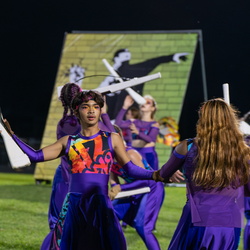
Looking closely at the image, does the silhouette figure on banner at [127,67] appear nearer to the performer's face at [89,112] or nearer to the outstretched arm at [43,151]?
the performer's face at [89,112]

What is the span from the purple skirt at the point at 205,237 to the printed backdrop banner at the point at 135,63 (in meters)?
14.2

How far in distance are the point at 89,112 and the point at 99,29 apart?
A: 90.9 feet

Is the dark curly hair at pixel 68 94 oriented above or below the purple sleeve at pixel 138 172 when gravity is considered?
above

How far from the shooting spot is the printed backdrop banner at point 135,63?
1823cm

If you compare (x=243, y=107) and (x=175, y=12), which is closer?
(x=175, y=12)

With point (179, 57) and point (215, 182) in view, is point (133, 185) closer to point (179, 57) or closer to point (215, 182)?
point (215, 182)

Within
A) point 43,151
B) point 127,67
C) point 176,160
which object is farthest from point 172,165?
point 127,67

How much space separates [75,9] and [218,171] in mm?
27607

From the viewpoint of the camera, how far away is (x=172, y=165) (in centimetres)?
412

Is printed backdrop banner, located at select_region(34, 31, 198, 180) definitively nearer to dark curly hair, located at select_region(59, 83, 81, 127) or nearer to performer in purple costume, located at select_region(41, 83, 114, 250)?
performer in purple costume, located at select_region(41, 83, 114, 250)

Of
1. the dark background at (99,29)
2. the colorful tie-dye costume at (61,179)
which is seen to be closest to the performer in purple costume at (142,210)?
the colorful tie-dye costume at (61,179)

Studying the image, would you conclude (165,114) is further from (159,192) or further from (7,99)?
(7,99)

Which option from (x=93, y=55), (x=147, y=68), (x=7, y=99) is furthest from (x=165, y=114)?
(x=7, y=99)

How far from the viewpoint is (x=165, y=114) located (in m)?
18.6
